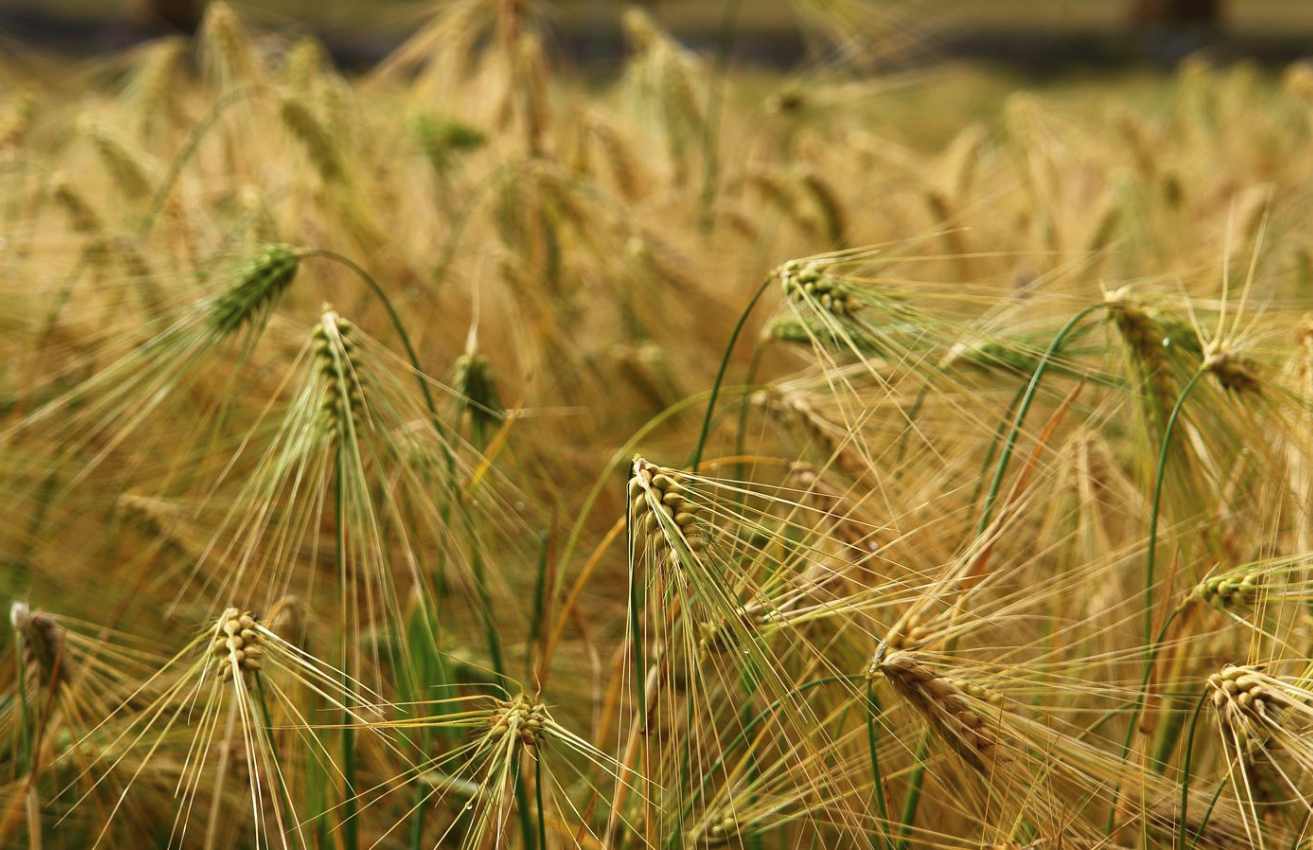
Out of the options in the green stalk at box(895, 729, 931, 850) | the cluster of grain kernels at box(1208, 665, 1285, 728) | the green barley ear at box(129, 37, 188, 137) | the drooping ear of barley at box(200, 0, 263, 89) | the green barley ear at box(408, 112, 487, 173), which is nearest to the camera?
the cluster of grain kernels at box(1208, 665, 1285, 728)

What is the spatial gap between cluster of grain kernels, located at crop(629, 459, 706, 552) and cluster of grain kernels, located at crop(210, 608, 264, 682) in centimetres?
25

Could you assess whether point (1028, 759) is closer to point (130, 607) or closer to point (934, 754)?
point (934, 754)

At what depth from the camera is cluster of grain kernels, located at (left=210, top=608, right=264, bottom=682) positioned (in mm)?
700

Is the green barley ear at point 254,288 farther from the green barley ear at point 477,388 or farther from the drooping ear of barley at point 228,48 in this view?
the drooping ear of barley at point 228,48

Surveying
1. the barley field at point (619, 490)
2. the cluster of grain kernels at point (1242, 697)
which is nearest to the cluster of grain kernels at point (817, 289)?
the barley field at point (619, 490)

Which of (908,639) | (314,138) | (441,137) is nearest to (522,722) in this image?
(908,639)

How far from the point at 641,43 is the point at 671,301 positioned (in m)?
1.07

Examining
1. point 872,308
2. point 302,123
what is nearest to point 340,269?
point 302,123

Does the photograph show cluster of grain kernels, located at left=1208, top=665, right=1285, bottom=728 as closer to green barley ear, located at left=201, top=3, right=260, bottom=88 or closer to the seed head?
the seed head

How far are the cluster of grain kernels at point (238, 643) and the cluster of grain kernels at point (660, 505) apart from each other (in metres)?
0.25

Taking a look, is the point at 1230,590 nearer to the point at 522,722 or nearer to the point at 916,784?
the point at 916,784

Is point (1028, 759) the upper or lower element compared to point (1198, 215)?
lower

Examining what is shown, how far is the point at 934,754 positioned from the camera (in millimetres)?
806

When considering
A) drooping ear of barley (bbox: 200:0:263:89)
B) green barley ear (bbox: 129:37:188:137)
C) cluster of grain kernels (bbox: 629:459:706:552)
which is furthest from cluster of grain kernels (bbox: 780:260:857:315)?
green barley ear (bbox: 129:37:188:137)
